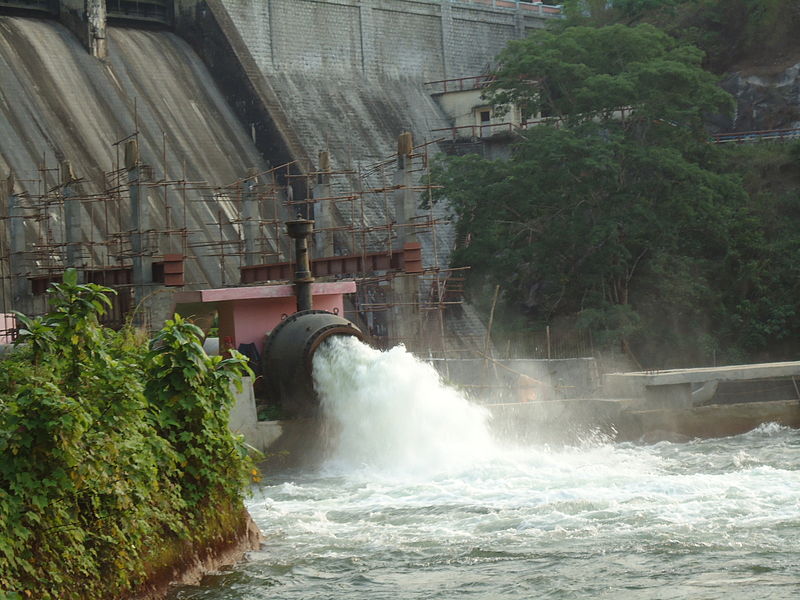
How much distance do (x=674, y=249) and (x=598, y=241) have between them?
2.28m

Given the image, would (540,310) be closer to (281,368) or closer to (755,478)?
(281,368)

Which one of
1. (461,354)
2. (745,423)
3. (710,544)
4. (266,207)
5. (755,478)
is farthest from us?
(266,207)

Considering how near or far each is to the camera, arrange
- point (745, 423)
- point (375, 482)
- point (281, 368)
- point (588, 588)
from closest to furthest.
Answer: point (588, 588) → point (375, 482) → point (281, 368) → point (745, 423)

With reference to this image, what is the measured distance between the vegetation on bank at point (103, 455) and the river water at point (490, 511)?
0.76m

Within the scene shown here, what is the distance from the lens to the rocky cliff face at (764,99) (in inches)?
1481

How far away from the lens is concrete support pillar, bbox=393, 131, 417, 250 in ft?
85.8

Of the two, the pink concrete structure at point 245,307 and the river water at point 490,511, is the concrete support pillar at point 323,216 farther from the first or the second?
the river water at point 490,511

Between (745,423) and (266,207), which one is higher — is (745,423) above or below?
below

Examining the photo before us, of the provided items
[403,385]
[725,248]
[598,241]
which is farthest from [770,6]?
[403,385]

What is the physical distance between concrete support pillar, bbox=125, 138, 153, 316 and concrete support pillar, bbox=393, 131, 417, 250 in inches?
209

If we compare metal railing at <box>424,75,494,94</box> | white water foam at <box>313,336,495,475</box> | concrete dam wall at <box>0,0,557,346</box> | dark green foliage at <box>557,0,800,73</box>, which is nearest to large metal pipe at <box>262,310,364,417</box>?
white water foam at <box>313,336,495,475</box>

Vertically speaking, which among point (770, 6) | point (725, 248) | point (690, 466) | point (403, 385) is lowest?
point (690, 466)

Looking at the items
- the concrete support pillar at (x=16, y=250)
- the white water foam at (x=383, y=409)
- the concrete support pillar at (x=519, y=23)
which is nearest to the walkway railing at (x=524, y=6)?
the concrete support pillar at (x=519, y=23)

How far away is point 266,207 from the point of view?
115ft
